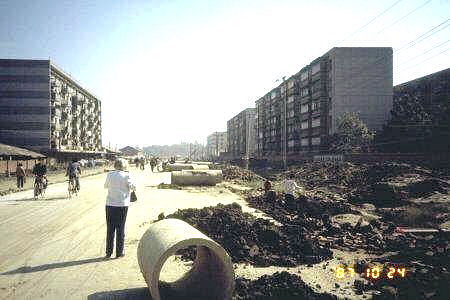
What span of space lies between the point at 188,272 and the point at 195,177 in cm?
1932

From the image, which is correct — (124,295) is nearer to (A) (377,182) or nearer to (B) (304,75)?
(A) (377,182)

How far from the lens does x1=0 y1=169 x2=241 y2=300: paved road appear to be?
578 cm

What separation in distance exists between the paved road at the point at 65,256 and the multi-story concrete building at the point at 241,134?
111 m

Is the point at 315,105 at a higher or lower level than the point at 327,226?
higher

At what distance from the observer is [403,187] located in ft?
68.2

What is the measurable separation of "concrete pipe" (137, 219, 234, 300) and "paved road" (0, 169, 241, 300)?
640 mm

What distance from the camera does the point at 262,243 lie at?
8.62m

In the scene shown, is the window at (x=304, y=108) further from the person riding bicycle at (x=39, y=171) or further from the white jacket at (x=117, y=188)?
the white jacket at (x=117, y=188)

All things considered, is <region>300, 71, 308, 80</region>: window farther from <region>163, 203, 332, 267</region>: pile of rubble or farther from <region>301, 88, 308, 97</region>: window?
<region>163, 203, 332, 267</region>: pile of rubble

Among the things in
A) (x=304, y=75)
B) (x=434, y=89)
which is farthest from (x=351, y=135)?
(x=304, y=75)

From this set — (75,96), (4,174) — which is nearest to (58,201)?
(4,174)

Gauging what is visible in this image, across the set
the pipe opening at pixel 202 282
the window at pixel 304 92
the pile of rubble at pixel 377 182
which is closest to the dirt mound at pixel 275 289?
the pipe opening at pixel 202 282

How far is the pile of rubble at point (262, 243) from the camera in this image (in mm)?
7734

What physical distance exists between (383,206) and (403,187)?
3.70 m
